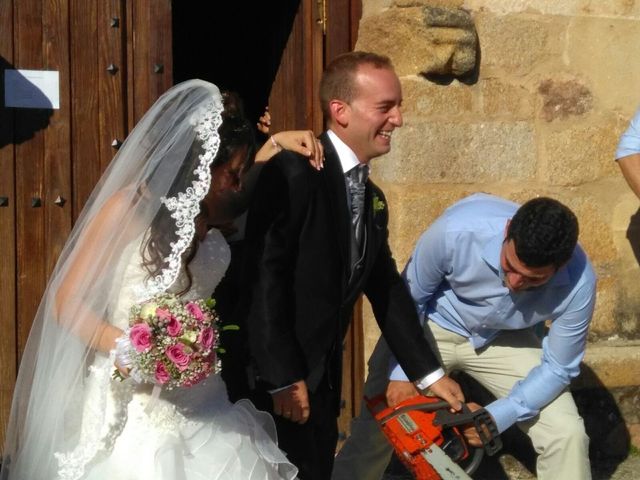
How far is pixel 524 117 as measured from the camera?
5.63 metres

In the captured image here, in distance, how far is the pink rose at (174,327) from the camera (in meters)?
3.16

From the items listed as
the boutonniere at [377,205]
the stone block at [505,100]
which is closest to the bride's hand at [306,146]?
the boutonniere at [377,205]

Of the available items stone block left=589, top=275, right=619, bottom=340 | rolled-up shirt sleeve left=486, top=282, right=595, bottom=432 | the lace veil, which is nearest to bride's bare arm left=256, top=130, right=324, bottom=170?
the lace veil

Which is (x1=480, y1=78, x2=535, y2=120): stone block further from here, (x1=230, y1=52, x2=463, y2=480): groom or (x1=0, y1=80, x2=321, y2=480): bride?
(x1=0, y1=80, x2=321, y2=480): bride

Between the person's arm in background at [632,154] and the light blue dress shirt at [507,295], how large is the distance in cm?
94

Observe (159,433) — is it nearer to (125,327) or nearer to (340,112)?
(125,327)

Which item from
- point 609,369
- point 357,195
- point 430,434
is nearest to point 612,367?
point 609,369

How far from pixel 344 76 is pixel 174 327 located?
1.26 meters

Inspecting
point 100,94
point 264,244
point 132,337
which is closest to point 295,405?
point 264,244

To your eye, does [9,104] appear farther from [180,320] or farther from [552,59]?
[552,59]

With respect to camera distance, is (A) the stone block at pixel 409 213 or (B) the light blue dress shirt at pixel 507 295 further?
(A) the stone block at pixel 409 213

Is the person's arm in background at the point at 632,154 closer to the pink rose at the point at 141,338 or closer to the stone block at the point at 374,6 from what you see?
the stone block at the point at 374,6

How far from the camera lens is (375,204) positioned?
4059 millimetres

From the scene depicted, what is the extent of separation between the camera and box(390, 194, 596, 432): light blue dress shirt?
14.5 feet
